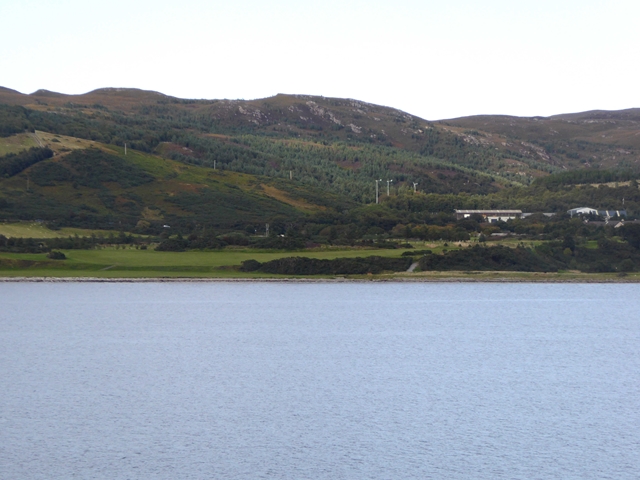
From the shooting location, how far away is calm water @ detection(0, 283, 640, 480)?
884 inches

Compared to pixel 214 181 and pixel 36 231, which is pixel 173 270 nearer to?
pixel 36 231

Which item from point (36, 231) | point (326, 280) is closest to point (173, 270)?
point (326, 280)

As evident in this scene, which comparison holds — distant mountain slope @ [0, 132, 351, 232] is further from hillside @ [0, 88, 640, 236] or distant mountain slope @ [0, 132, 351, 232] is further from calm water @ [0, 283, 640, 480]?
calm water @ [0, 283, 640, 480]

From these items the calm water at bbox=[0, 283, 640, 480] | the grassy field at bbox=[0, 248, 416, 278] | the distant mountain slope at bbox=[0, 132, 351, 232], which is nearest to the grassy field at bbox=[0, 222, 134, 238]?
the distant mountain slope at bbox=[0, 132, 351, 232]

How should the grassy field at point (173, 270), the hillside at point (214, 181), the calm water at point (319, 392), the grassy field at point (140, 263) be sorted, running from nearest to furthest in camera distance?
the calm water at point (319, 392) → the grassy field at point (173, 270) → the grassy field at point (140, 263) → the hillside at point (214, 181)

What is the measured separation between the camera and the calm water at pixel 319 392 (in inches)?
884

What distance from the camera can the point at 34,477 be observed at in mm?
20891

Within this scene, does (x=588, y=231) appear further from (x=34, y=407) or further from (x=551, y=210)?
(x=34, y=407)

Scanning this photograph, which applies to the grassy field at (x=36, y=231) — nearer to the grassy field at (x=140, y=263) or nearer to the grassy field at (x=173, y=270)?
the grassy field at (x=140, y=263)

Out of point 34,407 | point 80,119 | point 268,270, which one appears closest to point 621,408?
point 34,407

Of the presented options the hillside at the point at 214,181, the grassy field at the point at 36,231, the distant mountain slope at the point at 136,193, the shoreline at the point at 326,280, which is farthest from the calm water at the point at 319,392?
the hillside at the point at 214,181

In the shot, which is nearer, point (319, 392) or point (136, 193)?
point (319, 392)

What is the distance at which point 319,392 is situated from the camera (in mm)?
31000

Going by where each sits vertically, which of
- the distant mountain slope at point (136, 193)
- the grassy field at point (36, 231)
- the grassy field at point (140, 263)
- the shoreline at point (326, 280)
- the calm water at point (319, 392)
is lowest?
the calm water at point (319, 392)
